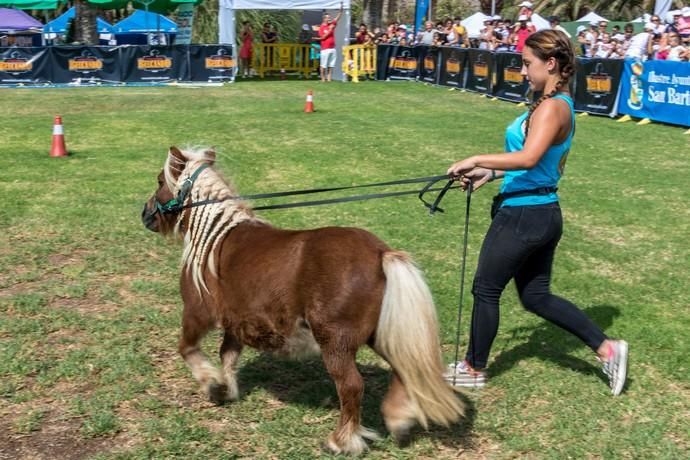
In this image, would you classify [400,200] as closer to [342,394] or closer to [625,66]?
[342,394]

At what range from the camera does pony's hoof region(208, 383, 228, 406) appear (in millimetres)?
4055

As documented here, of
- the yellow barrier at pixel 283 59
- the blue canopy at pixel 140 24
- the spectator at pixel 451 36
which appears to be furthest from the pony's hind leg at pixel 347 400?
the blue canopy at pixel 140 24

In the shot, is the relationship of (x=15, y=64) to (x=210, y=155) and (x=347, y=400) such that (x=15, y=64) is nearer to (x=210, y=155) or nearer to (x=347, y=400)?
(x=210, y=155)

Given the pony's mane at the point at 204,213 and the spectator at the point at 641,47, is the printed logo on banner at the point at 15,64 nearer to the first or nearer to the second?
the spectator at the point at 641,47

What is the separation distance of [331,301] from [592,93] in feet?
52.9

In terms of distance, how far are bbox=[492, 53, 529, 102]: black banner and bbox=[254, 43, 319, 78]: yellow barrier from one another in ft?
38.4

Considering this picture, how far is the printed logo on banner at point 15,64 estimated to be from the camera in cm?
2339

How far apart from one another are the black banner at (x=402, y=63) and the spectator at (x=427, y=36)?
504 mm

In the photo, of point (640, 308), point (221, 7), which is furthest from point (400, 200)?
point (221, 7)

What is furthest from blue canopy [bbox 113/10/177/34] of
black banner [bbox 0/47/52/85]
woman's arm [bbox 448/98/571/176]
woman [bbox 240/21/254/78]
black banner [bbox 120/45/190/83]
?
woman's arm [bbox 448/98/571/176]

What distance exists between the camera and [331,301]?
11.3 feet

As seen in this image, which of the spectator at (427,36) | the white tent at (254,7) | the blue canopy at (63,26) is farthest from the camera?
the blue canopy at (63,26)

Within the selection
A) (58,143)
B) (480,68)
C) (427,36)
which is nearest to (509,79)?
(480,68)

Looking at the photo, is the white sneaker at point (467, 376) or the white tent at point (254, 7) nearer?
the white sneaker at point (467, 376)
